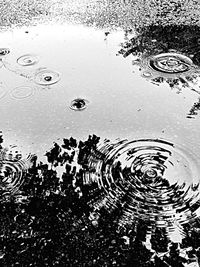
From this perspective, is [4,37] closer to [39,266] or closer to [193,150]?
[193,150]

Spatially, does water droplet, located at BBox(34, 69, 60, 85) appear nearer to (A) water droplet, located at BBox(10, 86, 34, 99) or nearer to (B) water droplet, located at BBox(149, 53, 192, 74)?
(A) water droplet, located at BBox(10, 86, 34, 99)

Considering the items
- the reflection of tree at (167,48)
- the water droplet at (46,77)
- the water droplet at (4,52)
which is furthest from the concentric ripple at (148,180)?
the water droplet at (4,52)

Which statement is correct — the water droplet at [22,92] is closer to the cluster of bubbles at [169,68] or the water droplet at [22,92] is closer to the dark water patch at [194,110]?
the cluster of bubbles at [169,68]

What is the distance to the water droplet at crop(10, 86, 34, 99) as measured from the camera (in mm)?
3244

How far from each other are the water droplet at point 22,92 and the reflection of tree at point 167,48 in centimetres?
96

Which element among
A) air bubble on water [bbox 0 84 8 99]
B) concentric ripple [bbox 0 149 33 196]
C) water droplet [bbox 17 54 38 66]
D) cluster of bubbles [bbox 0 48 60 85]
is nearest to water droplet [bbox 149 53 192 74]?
cluster of bubbles [bbox 0 48 60 85]

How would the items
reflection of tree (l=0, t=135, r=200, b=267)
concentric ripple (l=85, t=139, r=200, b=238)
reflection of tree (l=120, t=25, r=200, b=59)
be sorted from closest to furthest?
1. reflection of tree (l=0, t=135, r=200, b=267)
2. concentric ripple (l=85, t=139, r=200, b=238)
3. reflection of tree (l=120, t=25, r=200, b=59)

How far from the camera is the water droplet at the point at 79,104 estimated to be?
3128mm

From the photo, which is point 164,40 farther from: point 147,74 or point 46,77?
point 46,77

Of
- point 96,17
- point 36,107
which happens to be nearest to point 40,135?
point 36,107

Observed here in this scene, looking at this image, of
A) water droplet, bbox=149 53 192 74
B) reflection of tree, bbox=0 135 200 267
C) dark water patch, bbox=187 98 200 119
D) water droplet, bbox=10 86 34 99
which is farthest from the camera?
water droplet, bbox=149 53 192 74

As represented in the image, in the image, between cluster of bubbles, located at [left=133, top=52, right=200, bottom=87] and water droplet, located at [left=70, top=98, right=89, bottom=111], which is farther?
cluster of bubbles, located at [left=133, top=52, right=200, bottom=87]

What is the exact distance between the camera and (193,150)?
272 centimetres

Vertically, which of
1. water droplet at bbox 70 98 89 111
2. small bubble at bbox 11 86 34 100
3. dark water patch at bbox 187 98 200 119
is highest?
small bubble at bbox 11 86 34 100
